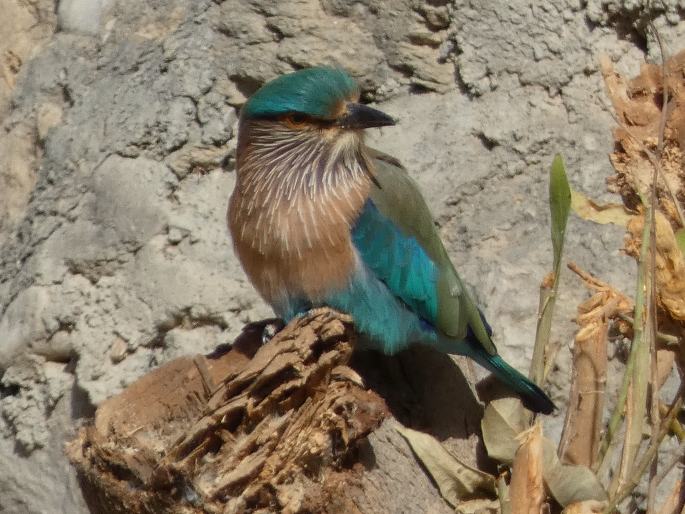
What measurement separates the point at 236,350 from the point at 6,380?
0.95 m

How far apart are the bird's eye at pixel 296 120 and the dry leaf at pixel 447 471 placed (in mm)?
958

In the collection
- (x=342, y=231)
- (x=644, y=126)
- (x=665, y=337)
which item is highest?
(x=644, y=126)

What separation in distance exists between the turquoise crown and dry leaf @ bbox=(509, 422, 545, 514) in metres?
1.11

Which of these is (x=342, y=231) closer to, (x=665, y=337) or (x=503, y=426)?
(x=503, y=426)

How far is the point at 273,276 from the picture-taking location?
3.65 m

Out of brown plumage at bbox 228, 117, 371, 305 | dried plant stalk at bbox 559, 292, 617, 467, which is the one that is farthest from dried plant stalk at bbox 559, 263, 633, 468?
brown plumage at bbox 228, 117, 371, 305

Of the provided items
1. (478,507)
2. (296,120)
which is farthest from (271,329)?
(478,507)

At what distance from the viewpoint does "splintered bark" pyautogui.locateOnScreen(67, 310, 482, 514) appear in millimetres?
2896

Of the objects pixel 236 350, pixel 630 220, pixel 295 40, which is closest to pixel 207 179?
pixel 295 40

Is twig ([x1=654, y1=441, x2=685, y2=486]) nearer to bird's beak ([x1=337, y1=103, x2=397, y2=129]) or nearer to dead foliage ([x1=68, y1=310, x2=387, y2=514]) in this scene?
dead foliage ([x1=68, y1=310, x2=387, y2=514])

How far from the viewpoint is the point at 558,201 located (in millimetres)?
3355

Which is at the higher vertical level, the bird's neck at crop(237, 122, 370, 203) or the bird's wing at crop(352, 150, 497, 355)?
the bird's neck at crop(237, 122, 370, 203)

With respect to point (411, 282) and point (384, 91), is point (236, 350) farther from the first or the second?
point (384, 91)

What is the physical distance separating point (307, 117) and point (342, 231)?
1.19 feet
